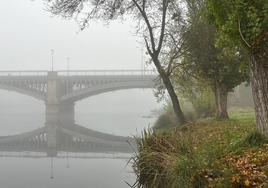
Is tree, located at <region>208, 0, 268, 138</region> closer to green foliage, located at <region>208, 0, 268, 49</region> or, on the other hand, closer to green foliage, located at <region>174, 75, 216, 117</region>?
green foliage, located at <region>208, 0, 268, 49</region>

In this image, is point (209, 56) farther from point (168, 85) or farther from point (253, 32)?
point (253, 32)

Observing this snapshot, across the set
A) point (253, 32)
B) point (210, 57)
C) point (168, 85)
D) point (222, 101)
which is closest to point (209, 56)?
point (210, 57)

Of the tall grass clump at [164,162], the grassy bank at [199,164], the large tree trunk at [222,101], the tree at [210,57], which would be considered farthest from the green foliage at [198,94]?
the tall grass clump at [164,162]

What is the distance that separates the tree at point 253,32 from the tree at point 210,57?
1176 cm

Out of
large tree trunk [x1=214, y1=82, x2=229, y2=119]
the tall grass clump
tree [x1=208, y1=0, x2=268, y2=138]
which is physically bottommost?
the tall grass clump

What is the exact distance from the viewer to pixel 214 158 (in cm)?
1012

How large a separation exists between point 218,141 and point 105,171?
7.16m

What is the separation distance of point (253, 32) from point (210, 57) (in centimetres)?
1374

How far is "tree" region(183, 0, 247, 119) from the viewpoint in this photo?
23906mm

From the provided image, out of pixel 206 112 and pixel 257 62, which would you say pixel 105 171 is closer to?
pixel 257 62

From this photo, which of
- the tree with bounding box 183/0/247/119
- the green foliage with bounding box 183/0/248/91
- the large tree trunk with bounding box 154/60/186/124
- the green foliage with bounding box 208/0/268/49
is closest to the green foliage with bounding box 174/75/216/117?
the tree with bounding box 183/0/247/119

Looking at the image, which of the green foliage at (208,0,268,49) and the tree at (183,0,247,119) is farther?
the tree at (183,0,247,119)

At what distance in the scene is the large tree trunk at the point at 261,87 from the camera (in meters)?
11.5

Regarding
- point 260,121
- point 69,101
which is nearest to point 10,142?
point 260,121
